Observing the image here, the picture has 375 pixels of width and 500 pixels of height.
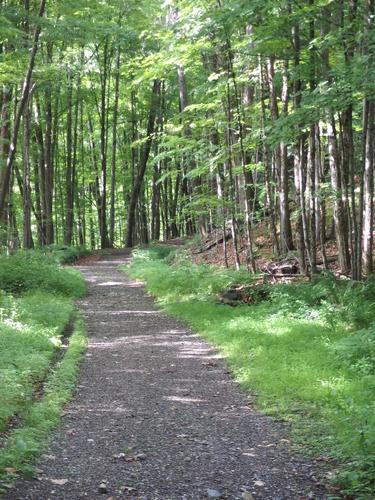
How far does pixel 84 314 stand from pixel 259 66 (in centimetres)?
818

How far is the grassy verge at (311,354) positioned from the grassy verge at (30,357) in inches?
97.1

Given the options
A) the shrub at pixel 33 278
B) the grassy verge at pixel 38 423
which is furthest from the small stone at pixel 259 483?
the shrub at pixel 33 278

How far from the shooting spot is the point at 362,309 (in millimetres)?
8688

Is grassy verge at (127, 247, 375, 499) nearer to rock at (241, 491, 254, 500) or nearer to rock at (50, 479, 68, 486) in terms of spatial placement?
rock at (241, 491, 254, 500)

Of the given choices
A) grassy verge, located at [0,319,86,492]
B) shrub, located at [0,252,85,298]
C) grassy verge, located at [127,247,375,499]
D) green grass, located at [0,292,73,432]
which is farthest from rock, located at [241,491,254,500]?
shrub, located at [0,252,85,298]

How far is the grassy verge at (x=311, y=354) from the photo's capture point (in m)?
4.64

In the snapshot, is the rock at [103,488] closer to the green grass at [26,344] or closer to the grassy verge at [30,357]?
the grassy verge at [30,357]

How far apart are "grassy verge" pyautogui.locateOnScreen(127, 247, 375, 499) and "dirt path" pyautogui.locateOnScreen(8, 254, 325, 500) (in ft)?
1.04

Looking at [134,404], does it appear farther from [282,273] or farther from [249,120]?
[249,120]

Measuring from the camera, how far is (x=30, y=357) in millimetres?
7258

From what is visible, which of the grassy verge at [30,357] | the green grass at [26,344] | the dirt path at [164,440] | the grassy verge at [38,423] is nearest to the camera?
the dirt path at [164,440]

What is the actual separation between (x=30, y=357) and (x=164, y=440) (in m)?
3.01

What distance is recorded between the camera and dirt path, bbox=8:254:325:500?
4.01 meters

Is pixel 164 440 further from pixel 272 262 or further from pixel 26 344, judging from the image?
pixel 272 262
